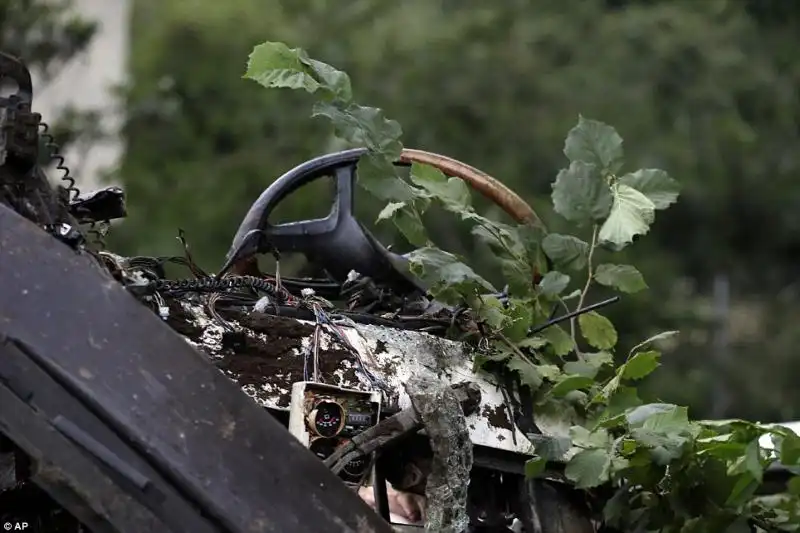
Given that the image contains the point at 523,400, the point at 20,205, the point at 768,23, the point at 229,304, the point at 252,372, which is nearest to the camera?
the point at 20,205

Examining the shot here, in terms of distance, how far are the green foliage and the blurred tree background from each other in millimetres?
9647

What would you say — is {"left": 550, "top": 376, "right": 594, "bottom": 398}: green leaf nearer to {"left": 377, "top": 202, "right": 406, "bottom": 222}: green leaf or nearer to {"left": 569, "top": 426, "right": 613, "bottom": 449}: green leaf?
{"left": 569, "top": 426, "right": 613, "bottom": 449}: green leaf

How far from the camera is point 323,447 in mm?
1744

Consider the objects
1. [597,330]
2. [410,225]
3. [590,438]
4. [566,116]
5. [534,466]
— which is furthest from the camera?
[566,116]

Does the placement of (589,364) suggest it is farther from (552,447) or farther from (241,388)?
(241,388)

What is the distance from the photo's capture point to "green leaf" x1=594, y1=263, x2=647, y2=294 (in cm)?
263

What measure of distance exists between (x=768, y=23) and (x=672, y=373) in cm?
500

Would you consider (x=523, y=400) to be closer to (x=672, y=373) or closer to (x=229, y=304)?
(x=229, y=304)

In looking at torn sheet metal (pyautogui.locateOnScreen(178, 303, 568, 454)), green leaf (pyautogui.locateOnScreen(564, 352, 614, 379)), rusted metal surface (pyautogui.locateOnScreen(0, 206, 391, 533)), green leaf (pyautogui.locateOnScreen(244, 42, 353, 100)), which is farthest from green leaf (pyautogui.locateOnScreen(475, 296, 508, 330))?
rusted metal surface (pyautogui.locateOnScreen(0, 206, 391, 533))

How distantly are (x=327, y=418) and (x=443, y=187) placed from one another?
2.46 feet

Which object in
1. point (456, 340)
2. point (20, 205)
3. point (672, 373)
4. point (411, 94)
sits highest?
point (411, 94)

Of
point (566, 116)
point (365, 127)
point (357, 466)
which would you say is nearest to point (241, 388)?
point (357, 466)

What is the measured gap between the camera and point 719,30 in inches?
564

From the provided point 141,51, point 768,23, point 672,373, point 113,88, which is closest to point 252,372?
point 113,88
